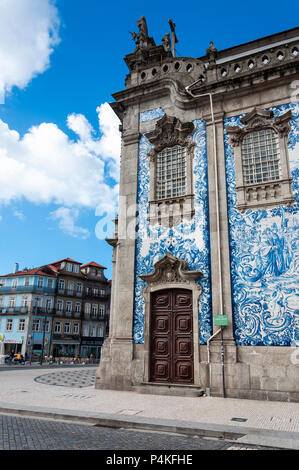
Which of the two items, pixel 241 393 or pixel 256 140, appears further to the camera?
pixel 256 140

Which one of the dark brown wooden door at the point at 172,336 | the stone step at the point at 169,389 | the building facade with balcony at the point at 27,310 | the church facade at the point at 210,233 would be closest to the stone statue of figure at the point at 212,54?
the church facade at the point at 210,233

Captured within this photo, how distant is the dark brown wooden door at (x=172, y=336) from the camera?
1080 cm

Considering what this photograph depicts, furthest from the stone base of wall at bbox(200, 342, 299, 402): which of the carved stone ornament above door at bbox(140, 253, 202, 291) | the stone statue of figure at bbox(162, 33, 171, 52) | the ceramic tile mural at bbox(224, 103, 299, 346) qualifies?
the stone statue of figure at bbox(162, 33, 171, 52)

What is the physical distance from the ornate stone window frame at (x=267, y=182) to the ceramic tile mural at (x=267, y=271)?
18cm

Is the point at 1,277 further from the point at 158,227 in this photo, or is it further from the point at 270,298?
the point at 270,298

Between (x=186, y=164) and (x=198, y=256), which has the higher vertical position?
(x=186, y=164)

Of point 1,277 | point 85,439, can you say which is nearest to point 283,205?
point 85,439

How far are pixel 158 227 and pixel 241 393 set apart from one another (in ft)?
18.2

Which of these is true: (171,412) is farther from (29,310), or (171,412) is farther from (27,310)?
(27,310)

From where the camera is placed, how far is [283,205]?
10.7 metres

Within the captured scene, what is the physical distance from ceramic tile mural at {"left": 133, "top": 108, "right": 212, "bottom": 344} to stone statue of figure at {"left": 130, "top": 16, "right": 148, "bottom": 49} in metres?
4.74

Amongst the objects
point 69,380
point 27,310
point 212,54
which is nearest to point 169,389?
point 69,380

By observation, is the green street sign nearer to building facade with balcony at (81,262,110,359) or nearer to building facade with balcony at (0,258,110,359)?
building facade with balcony at (0,258,110,359)

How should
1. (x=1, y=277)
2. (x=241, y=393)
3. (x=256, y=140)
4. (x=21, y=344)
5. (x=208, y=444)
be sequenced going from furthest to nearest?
(x=1, y=277)
(x=21, y=344)
(x=256, y=140)
(x=241, y=393)
(x=208, y=444)
